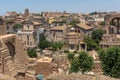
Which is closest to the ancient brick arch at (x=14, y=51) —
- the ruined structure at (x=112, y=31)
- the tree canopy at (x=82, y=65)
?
the tree canopy at (x=82, y=65)

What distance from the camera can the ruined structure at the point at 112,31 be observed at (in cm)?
3553

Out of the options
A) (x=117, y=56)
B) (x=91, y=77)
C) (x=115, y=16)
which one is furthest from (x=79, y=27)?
(x=91, y=77)

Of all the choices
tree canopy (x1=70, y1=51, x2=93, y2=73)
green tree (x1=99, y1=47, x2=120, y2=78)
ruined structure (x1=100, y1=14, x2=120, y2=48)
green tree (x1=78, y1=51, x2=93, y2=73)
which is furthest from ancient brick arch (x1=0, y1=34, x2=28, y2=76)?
ruined structure (x1=100, y1=14, x2=120, y2=48)

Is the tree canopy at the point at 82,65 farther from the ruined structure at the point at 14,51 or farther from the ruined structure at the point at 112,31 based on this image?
the ruined structure at the point at 112,31

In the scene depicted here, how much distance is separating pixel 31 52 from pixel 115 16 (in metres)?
14.1

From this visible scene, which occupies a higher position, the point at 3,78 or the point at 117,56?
the point at 3,78

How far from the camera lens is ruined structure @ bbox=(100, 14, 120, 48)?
35.5 metres

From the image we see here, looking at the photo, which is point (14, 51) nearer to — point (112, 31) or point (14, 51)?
point (14, 51)

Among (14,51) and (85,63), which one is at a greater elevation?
(14,51)

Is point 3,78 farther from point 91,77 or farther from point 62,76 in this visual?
point 91,77

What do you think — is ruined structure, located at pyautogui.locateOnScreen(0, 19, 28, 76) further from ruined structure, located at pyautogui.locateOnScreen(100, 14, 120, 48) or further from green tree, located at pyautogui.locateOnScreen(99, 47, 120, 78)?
ruined structure, located at pyautogui.locateOnScreen(100, 14, 120, 48)

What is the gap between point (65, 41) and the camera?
44.2m

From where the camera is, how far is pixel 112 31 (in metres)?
43.4

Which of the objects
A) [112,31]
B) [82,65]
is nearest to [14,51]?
[82,65]
